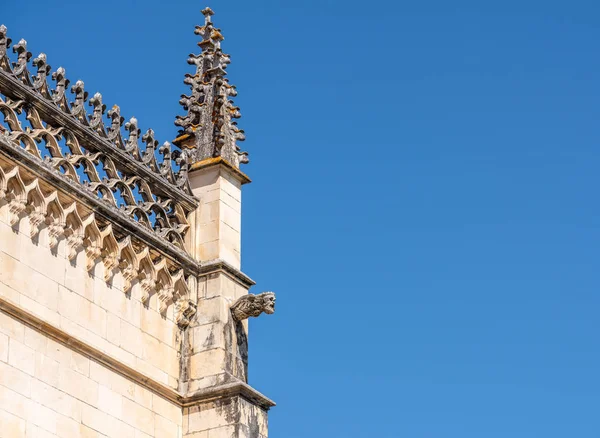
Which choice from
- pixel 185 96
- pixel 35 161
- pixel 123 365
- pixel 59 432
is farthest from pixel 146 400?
pixel 185 96

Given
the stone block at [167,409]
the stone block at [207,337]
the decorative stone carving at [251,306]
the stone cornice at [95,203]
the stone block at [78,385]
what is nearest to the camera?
the stone block at [78,385]

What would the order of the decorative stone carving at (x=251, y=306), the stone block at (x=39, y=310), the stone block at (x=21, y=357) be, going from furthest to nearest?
1. the decorative stone carving at (x=251, y=306)
2. the stone block at (x=39, y=310)
3. the stone block at (x=21, y=357)

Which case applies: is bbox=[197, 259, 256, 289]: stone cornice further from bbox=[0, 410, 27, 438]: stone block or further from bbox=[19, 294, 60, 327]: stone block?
bbox=[0, 410, 27, 438]: stone block

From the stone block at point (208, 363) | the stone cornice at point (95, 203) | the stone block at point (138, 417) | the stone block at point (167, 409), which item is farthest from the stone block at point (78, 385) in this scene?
the stone cornice at point (95, 203)

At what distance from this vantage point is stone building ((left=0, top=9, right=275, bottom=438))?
1689 cm

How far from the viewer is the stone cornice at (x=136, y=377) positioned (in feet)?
54.6

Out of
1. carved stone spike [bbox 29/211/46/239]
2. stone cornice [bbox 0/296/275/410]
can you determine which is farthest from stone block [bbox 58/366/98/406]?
carved stone spike [bbox 29/211/46/239]

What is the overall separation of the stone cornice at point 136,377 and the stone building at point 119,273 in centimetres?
2

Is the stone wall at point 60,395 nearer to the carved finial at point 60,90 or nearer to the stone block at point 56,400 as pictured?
the stone block at point 56,400

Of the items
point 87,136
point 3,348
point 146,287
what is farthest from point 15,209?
point 146,287

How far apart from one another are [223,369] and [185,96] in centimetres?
465

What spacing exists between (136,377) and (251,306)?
2.21m

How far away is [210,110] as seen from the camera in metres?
21.5

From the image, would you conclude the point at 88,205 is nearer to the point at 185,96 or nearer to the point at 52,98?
the point at 52,98
